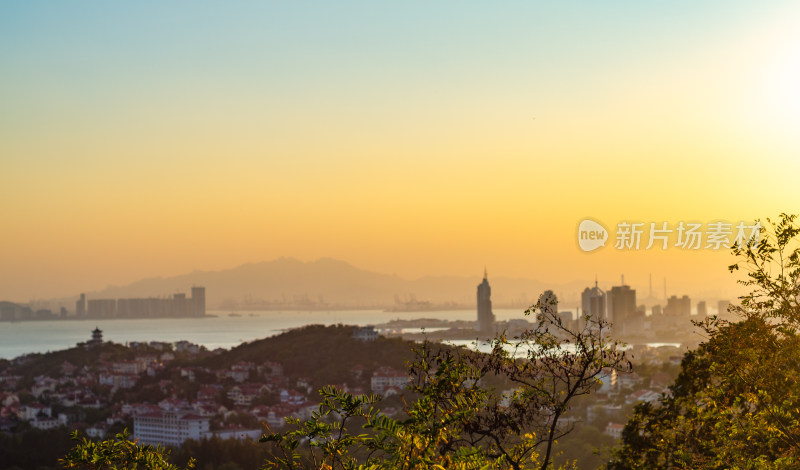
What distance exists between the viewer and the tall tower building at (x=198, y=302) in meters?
166

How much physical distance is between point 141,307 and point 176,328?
24736 mm

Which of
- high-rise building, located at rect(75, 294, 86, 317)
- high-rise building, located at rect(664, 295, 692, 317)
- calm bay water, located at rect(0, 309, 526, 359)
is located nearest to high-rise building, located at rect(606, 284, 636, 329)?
high-rise building, located at rect(664, 295, 692, 317)

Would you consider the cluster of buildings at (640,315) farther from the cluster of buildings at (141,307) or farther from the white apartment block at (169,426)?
the cluster of buildings at (141,307)

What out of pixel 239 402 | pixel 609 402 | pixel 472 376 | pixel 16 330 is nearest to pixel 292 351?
pixel 239 402

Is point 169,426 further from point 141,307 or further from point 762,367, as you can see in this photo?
point 141,307

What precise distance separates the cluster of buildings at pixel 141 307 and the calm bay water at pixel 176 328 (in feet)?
4.42

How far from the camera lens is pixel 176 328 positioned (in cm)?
13975

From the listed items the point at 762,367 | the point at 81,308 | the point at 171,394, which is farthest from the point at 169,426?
the point at 81,308

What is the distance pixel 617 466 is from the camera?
872cm

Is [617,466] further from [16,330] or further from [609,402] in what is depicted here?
[16,330]

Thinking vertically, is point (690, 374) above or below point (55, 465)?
above

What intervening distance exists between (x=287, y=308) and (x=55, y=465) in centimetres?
15289

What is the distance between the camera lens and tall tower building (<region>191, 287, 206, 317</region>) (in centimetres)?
16550

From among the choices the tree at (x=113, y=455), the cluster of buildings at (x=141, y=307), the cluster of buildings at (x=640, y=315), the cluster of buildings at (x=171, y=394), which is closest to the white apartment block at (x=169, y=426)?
the cluster of buildings at (x=171, y=394)
